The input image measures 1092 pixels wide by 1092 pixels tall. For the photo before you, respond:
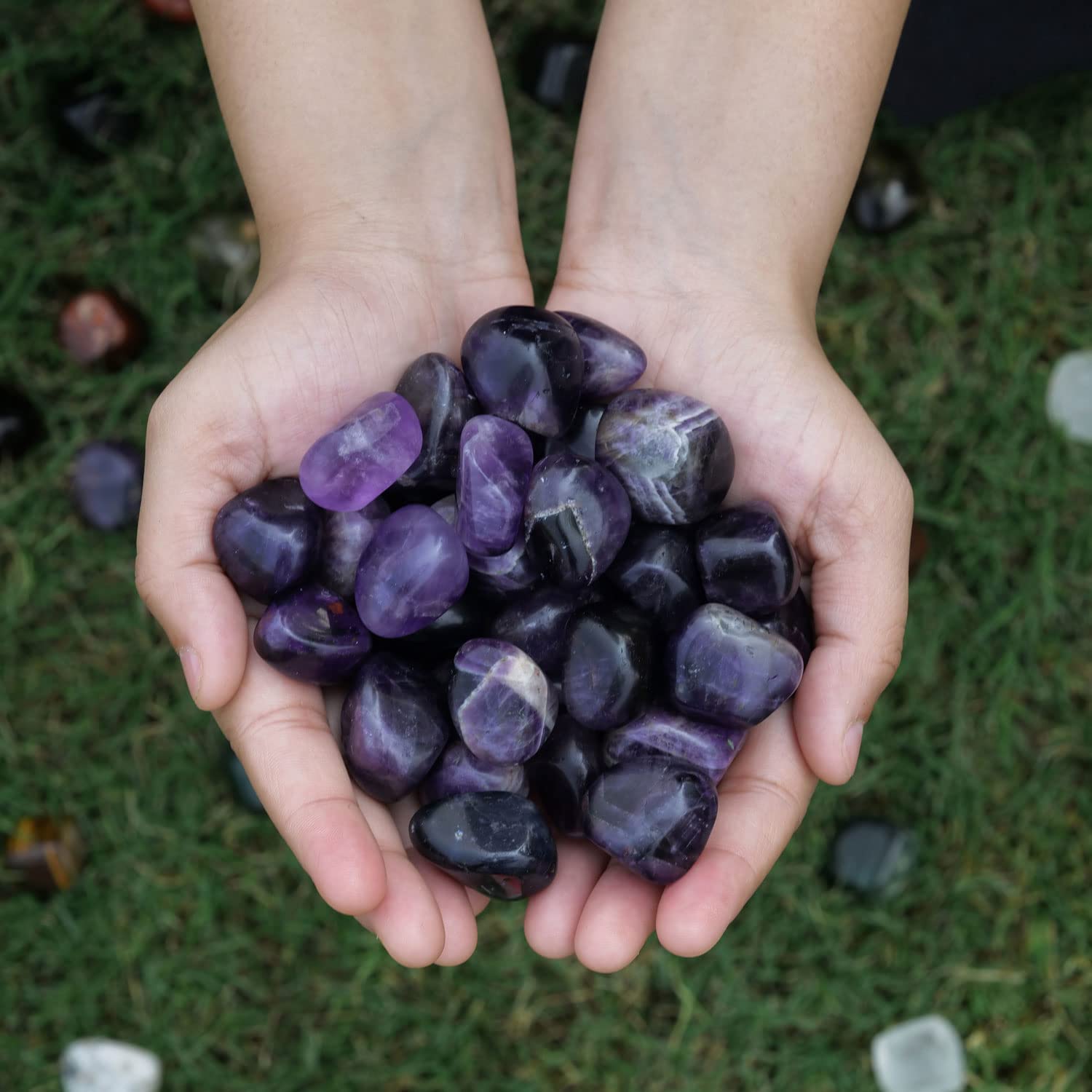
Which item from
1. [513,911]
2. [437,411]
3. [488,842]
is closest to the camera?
[488,842]

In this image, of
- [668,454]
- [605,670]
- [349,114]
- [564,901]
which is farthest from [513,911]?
[349,114]

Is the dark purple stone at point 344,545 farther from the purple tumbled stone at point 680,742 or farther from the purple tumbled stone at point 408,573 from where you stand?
the purple tumbled stone at point 680,742

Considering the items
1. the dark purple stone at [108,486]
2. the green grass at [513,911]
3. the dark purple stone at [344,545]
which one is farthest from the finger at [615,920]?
the dark purple stone at [108,486]

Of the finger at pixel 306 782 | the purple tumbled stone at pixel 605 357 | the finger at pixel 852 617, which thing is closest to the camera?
the finger at pixel 306 782

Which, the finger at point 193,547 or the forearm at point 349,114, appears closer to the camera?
the finger at point 193,547

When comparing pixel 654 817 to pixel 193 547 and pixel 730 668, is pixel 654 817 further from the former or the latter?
pixel 193 547

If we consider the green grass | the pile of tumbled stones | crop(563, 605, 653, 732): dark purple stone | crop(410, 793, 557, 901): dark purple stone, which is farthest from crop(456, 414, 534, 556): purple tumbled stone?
the green grass
